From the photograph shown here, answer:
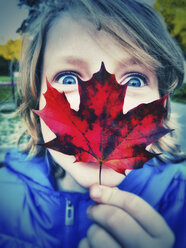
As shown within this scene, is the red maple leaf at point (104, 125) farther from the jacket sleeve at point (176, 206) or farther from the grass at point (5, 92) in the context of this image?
the grass at point (5, 92)

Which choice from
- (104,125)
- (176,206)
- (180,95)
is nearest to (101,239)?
(104,125)

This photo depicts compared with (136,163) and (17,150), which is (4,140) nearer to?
(17,150)

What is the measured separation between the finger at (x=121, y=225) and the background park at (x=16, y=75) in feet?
1.36

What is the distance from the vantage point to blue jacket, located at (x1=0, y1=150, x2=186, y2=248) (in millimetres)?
542

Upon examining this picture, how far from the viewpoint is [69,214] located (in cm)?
55

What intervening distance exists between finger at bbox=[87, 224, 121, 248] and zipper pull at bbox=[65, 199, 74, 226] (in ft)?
0.73

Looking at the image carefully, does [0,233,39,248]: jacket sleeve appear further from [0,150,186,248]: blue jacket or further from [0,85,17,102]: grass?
[0,85,17,102]: grass

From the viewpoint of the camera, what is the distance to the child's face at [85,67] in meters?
0.41

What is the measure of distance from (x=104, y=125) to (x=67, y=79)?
221 millimetres

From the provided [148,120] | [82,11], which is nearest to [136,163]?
[148,120]

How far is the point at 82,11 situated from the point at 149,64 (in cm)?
22

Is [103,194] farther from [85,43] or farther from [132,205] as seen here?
[85,43]

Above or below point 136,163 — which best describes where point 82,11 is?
above

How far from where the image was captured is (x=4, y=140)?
2.60 feet
